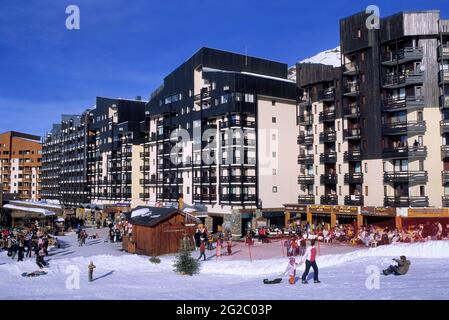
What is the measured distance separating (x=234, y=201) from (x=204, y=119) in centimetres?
1165

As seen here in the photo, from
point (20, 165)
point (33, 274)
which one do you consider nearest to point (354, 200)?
point (33, 274)

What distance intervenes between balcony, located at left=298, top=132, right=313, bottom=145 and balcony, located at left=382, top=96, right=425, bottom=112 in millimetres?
10404

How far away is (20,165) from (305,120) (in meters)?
101

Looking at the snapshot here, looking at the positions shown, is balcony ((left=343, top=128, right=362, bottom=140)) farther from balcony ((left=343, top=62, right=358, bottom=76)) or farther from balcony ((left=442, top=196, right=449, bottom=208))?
balcony ((left=442, top=196, right=449, bottom=208))

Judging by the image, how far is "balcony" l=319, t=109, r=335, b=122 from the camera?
1927 inches

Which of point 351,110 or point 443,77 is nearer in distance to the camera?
point 443,77

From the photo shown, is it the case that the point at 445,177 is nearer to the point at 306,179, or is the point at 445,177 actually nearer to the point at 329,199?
the point at 329,199

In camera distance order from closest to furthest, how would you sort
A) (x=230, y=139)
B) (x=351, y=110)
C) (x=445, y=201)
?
(x=445, y=201), (x=351, y=110), (x=230, y=139)

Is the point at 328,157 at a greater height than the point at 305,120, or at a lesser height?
lesser

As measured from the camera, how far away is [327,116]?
4934 cm

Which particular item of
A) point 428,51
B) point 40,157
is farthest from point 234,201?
point 40,157

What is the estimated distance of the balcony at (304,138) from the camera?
169 feet
